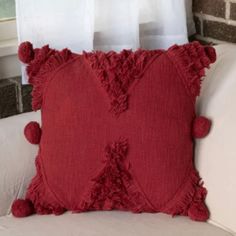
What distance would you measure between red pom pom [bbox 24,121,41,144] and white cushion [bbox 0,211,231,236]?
0.21m

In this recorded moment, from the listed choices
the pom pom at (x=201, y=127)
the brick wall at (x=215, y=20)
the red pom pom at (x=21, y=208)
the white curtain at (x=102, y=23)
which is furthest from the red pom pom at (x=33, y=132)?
the brick wall at (x=215, y=20)

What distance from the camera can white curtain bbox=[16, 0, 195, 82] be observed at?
155cm

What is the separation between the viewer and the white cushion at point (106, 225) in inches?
47.3

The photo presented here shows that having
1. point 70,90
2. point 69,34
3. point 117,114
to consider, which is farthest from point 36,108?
point 69,34

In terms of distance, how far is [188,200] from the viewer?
128 centimetres

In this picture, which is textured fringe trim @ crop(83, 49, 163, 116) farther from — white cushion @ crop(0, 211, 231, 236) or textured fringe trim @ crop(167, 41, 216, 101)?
white cushion @ crop(0, 211, 231, 236)

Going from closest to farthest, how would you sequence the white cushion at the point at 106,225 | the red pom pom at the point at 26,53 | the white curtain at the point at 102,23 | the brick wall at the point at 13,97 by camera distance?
the white cushion at the point at 106,225 < the red pom pom at the point at 26,53 < the white curtain at the point at 102,23 < the brick wall at the point at 13,97

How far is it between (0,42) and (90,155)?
0.67 meters

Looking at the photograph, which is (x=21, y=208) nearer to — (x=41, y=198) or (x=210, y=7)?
(x=41, y=198)

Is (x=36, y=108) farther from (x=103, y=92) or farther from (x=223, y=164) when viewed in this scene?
(x=223, y=164)

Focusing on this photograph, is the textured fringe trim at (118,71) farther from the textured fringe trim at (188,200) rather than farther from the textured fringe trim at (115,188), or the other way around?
the textured fringe trim at (188,200)

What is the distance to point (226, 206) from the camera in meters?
1.24

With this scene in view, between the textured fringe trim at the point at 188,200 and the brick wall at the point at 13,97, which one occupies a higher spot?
the brick wall at the point at 13,97

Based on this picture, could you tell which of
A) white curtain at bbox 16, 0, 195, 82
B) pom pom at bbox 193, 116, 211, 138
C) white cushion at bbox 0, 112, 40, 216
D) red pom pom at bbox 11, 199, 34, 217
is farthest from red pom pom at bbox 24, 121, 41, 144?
pom pom at bbox 193, 116, 211, 138
